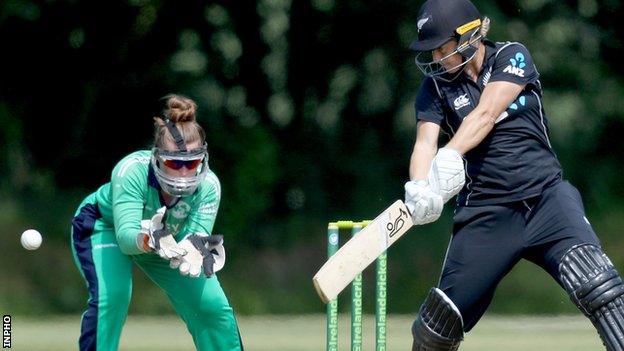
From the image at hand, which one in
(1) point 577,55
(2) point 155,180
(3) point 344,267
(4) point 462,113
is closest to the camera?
(3) point 344,267

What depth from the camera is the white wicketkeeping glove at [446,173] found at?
4.02 meters

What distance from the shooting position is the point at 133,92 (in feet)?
35.3

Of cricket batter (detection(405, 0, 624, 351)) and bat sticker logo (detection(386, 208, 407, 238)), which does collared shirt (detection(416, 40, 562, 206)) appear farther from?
bat sticker logo (detection(386, 208, 407, 238))

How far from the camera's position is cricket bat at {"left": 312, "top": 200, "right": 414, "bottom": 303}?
13.0 ft

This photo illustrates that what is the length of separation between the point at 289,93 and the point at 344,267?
6.82 meters

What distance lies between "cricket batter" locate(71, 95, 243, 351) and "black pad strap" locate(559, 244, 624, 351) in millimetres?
1203

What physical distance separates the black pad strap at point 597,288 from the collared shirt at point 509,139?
282 millimetres

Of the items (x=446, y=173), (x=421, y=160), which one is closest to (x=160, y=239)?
(x=421, y=160)

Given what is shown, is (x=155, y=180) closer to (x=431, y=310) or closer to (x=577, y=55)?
(x=431, y=310)

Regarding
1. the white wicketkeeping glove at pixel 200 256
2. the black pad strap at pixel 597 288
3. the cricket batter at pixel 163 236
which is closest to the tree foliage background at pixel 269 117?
the cricket batter at pixel 163 236

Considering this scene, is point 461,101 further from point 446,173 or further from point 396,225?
point 396,225

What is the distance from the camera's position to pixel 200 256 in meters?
4.51

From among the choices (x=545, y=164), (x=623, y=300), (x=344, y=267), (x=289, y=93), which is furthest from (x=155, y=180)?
(x=289, y=93)

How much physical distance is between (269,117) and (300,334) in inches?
103
